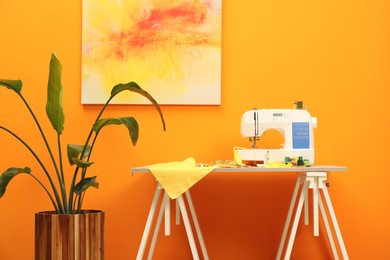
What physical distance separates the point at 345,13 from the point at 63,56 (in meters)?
1.59

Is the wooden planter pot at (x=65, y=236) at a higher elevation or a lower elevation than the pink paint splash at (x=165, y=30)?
lower

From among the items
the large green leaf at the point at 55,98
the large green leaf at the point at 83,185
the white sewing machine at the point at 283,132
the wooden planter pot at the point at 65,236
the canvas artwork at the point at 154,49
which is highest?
the canvas artwork at the point at 154,49

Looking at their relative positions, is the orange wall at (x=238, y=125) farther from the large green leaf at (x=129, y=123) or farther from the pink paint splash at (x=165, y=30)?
the large green leaf at (x=129, y=123)

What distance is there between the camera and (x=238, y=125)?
319 cm

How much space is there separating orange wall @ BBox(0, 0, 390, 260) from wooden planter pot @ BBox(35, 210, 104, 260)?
56cm

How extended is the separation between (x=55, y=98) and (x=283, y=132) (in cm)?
111

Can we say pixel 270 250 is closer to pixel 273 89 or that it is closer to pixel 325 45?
pixel 273 89

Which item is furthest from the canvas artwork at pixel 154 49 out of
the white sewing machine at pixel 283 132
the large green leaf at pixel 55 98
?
the large green leaf at pixel 55 98

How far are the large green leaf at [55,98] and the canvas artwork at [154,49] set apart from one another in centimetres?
49

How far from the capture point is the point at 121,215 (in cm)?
318

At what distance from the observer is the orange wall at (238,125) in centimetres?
316

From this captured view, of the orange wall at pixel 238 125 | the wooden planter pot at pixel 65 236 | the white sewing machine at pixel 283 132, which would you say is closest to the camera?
the wooden planter pot at pixel 65 236

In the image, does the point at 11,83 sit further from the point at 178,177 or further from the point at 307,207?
the point at 307,207

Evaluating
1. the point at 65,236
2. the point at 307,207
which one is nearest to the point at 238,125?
the point at 307,207
